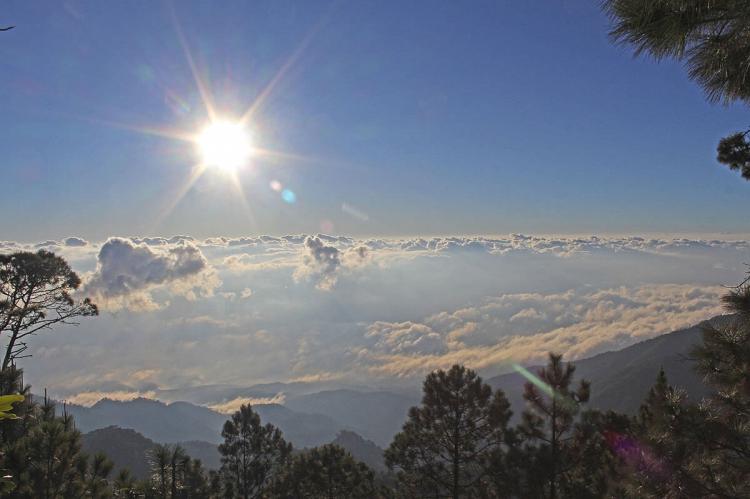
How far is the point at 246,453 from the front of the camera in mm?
36469

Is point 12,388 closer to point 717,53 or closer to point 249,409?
point 249,409

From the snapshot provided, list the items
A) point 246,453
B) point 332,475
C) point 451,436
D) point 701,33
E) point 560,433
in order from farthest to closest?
point 246,453, point 332,475, point 451,436, point 560,433, point 701,33

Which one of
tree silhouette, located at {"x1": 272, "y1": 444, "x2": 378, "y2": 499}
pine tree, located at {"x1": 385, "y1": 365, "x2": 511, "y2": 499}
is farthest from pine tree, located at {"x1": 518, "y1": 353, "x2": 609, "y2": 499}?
tree silhouette, located at {"x1": 272, "y1": 444, "x2": 378, "y2": 499}

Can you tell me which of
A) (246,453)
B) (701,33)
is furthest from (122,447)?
(701,33)

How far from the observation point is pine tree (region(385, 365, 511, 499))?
72.8 ft

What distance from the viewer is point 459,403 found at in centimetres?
2258

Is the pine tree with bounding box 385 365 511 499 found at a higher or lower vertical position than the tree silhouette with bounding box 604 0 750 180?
lower

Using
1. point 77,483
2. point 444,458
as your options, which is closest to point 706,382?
point 444,458

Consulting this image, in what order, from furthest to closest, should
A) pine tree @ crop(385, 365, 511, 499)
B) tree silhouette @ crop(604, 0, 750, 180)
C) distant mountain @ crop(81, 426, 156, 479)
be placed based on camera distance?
distant mountain @ crop(81, 426, 156, 479) → pine tree @ crop(385, 365, 511, 499) → tree silhouette @ crop(604, 0, 750, 180)

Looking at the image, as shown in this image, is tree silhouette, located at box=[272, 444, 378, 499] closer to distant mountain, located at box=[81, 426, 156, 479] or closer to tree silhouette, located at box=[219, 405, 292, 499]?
tree silhouette, located at box=[219, 405, 292, 499]

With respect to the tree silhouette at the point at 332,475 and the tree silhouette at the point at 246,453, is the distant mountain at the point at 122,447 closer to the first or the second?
the tree silhouette at the point at 246,453

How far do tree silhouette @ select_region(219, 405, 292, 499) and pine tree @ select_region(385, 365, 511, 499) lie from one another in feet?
53.9

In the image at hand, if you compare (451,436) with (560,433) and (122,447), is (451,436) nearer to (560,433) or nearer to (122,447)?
(560,433)

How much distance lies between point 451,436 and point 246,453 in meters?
20.6
